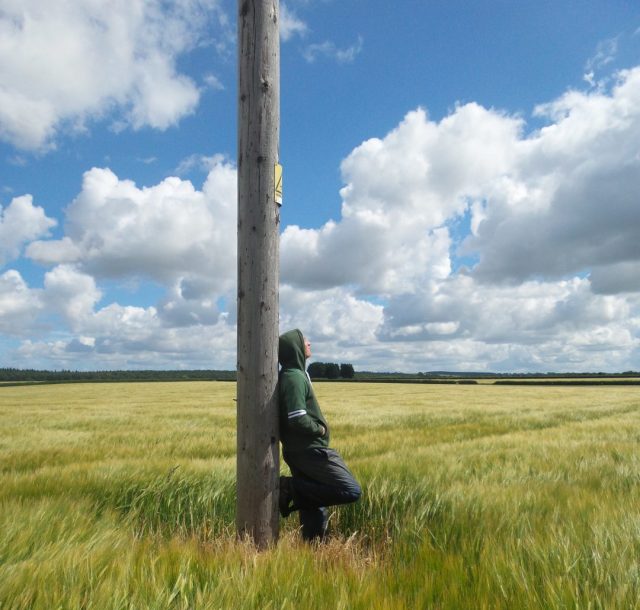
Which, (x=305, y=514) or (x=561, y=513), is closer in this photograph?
(x=561, y=513)

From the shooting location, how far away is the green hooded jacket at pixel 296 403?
12.5 ft

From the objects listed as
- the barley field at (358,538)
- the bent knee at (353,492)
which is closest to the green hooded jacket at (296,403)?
the bent knee at (353,492)

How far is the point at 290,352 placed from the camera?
4.05 meters

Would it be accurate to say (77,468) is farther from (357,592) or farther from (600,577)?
(600,577)

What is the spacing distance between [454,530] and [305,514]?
1.22 m

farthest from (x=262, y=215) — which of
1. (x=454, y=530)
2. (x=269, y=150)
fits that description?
(x=454, y=530)

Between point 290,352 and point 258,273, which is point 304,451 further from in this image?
point 258,273

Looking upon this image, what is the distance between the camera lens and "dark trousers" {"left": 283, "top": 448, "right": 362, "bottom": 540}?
3969mm

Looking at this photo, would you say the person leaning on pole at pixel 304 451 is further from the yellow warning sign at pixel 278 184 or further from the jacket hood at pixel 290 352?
the yellow warning sign at pixel 278 184

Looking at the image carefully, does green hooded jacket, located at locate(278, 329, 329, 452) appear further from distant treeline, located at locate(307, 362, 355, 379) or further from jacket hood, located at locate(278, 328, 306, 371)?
distant treeline, located at locate(307, 362, 355, 379)

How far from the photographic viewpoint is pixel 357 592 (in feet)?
8.46

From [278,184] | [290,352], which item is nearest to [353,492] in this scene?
[290,352]

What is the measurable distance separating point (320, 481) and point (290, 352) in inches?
40.9

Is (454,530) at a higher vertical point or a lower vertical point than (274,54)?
lower
